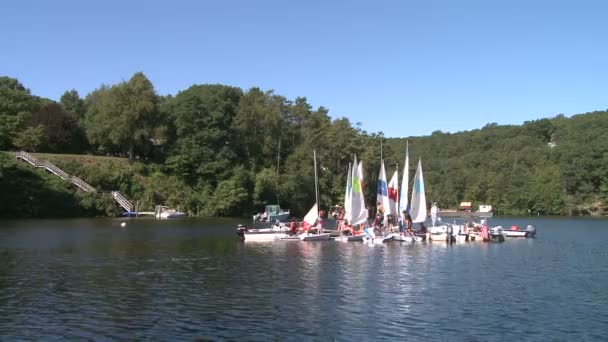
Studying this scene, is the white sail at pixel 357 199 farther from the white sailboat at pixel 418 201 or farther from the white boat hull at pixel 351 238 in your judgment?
the white sailboat at pixel 418 201

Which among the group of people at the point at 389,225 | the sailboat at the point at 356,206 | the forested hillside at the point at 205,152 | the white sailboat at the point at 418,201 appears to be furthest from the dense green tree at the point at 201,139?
the white sailboat at the point at 418,201

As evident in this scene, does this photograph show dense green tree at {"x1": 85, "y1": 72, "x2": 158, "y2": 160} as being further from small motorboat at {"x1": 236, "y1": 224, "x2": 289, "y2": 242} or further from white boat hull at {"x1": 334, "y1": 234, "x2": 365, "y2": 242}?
white boat hull at {"x1": 334, "y1": 234, "x2": 365, "y2": 242}

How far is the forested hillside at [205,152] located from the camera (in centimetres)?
9294

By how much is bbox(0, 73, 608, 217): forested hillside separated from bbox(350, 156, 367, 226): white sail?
43914 millimetres

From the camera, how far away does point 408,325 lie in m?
21.1

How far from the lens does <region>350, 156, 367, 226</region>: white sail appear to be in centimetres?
5638

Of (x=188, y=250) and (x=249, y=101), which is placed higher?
(x=249, y=101)

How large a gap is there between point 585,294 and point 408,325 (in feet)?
37.0

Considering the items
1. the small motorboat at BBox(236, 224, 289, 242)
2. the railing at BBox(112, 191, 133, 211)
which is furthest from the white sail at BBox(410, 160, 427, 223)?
the railing at BBox(112, 191, 133, 211)

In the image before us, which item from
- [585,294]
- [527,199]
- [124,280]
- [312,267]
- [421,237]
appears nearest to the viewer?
[585,294]

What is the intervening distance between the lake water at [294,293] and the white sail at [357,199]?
10308mm

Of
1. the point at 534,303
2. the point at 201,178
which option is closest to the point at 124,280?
the point at 534,303

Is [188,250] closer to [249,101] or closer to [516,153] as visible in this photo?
[249,101]

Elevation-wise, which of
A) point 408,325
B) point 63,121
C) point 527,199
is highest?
point 63,121
